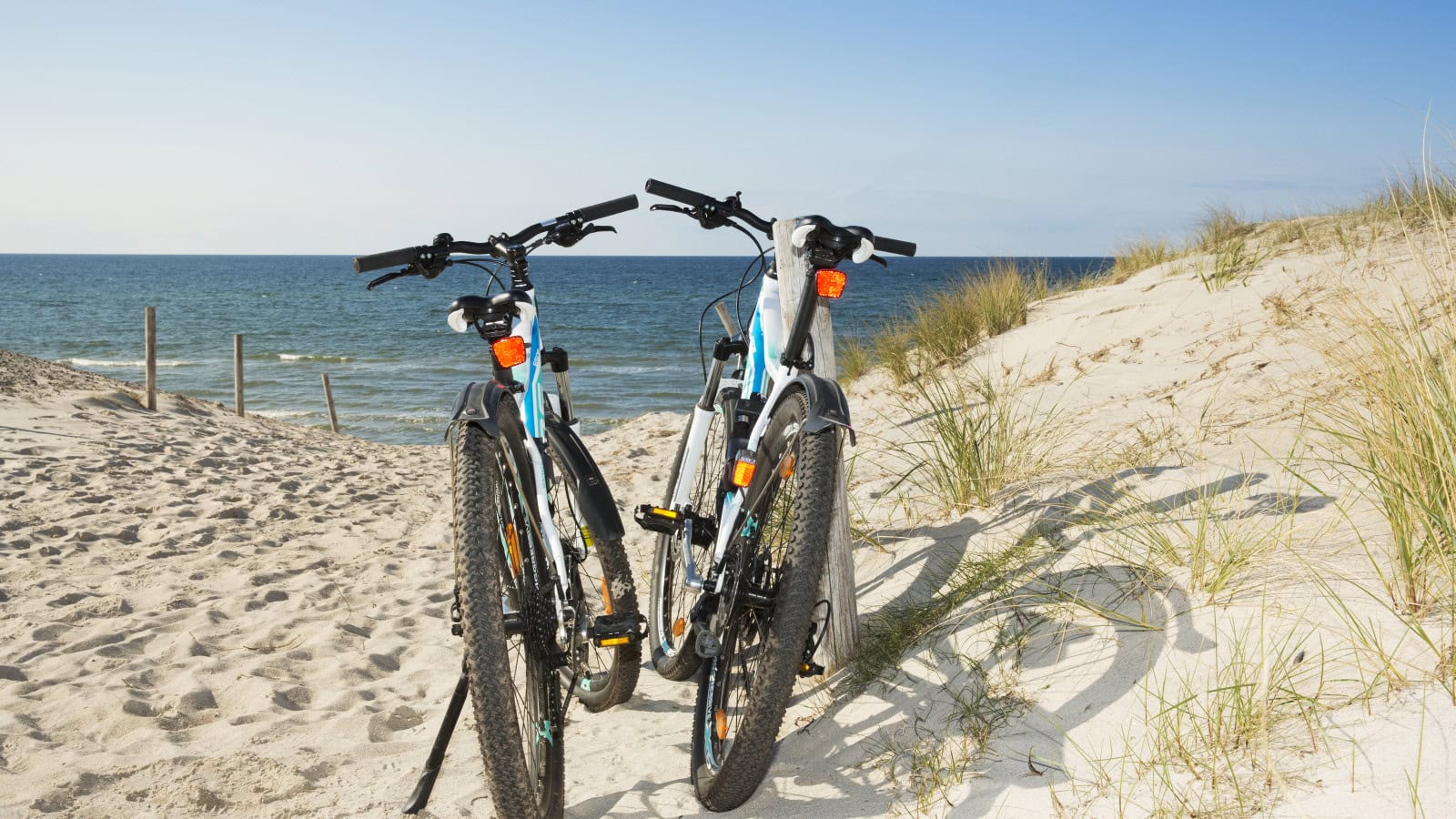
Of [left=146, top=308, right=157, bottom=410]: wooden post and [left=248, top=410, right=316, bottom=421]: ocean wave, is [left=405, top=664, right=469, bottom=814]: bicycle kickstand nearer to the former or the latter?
[left=146, top=308, right=157, bottom=410]: wooden post

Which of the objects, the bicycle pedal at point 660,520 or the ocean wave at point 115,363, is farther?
the ocean wave at point 115,363

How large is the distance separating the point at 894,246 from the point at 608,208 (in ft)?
3.35

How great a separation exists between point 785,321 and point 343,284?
80.7m

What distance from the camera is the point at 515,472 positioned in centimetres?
256

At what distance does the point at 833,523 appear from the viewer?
10.9 ft

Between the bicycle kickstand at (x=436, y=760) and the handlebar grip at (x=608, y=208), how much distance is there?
1.59 meters

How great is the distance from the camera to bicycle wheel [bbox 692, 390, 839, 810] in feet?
8.23

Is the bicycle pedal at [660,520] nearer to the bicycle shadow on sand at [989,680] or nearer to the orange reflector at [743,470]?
the orange reflector at [743,470]

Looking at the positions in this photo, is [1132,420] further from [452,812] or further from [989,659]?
[452,812]

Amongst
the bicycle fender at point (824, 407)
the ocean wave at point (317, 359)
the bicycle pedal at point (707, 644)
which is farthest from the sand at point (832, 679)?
the ocean wave at point (317, 359)

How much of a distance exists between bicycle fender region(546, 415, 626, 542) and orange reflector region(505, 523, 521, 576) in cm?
25

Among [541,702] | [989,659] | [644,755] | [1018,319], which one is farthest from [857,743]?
[1018,319]

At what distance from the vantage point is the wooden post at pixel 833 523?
3.23m

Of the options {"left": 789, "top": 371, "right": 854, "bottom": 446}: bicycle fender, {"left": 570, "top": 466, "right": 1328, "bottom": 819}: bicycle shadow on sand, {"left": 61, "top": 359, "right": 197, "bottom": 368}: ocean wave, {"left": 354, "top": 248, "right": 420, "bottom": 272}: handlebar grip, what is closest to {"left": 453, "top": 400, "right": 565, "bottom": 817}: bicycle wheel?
{"left": 570, "top": 466, "right": 1328, "bottom": 819}: bicycle shadow on sand
